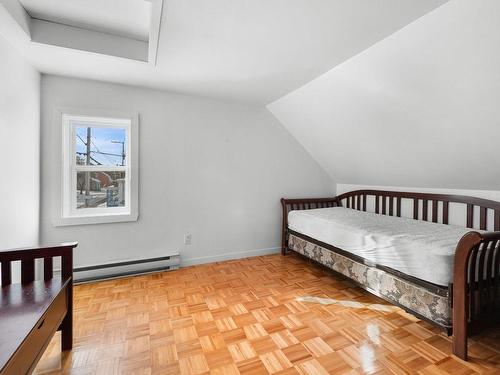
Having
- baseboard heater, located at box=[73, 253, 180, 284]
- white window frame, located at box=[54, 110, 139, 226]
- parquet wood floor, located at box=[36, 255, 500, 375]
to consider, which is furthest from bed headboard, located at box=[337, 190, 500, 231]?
white window frame, located at box=[54, 110, 139, 226]

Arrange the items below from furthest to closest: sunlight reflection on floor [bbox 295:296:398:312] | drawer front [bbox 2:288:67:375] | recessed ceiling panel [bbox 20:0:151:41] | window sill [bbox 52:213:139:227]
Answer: window sill [bbox 52:213:139:227] < sunlight reflection on floor [bbox 295:296:398:312] < recessed ceiling panel [bbox 20:0:151:41] < drawer front [bbox 2:288:67:375]

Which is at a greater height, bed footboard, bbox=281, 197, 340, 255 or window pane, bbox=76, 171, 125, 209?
window pane, bbox=76, 171, 125, 209

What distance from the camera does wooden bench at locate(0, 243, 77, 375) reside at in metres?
1.01

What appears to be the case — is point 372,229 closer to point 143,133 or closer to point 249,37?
point 249,37

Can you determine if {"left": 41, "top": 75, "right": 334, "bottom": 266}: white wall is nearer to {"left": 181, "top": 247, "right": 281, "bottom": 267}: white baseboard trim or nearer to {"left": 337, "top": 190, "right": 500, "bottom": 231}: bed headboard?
{"left": 181, "top": 247, "right": 281, "bottom": 267}: white baseboard trim

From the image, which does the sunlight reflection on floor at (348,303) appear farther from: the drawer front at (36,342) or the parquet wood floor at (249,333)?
the drawer front at (36,342)

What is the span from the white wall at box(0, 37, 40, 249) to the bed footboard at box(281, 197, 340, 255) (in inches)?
107

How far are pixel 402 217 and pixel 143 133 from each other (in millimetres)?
3175

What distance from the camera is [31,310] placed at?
1235 millimetres

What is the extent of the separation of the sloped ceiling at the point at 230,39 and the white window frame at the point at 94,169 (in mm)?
396

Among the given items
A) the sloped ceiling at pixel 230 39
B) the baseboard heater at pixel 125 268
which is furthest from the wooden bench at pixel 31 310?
the sloped ceiling at pixel 230 39

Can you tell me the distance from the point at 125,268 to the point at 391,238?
263cm

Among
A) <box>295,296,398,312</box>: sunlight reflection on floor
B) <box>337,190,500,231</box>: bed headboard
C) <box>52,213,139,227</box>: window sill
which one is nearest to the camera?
<box>295,296,398,312</box>: sunlight reflection on floor

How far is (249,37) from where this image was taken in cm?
→ 177
